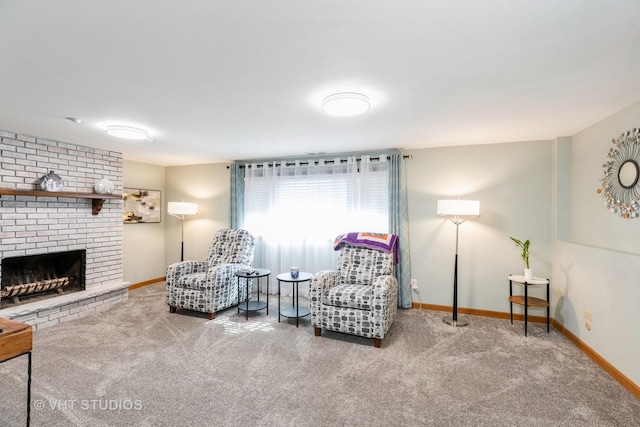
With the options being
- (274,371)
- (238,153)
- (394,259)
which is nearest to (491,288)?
(394,259)

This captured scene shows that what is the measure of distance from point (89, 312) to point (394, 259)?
409cm

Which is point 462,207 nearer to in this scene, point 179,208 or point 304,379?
point 304,379

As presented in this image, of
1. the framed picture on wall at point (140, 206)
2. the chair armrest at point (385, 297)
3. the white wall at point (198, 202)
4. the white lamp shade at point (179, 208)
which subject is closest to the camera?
the chair armrest at point (385, 297)

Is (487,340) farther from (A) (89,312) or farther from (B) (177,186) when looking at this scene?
(B) (177,186)

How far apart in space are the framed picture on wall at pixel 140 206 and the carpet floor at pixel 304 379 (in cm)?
211

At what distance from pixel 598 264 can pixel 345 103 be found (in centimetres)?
277

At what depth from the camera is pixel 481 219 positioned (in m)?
4.11

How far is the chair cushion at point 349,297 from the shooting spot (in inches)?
126

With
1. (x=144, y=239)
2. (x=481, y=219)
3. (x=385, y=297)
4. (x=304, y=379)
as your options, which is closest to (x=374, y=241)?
(x=385, y=297)

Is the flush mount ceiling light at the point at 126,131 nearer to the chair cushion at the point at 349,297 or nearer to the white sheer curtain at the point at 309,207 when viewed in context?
the white sheer curtain at the point at 309,207

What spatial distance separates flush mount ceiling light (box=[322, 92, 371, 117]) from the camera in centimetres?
234

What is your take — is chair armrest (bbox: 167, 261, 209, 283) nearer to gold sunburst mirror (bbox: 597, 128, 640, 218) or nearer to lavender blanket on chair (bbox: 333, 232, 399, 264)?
lavender blanket on chair (bbox: 333, 232, 399, 264)

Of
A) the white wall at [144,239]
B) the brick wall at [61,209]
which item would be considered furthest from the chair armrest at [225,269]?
the white wall at [144,239]

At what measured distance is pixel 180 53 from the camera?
70.4 inches
